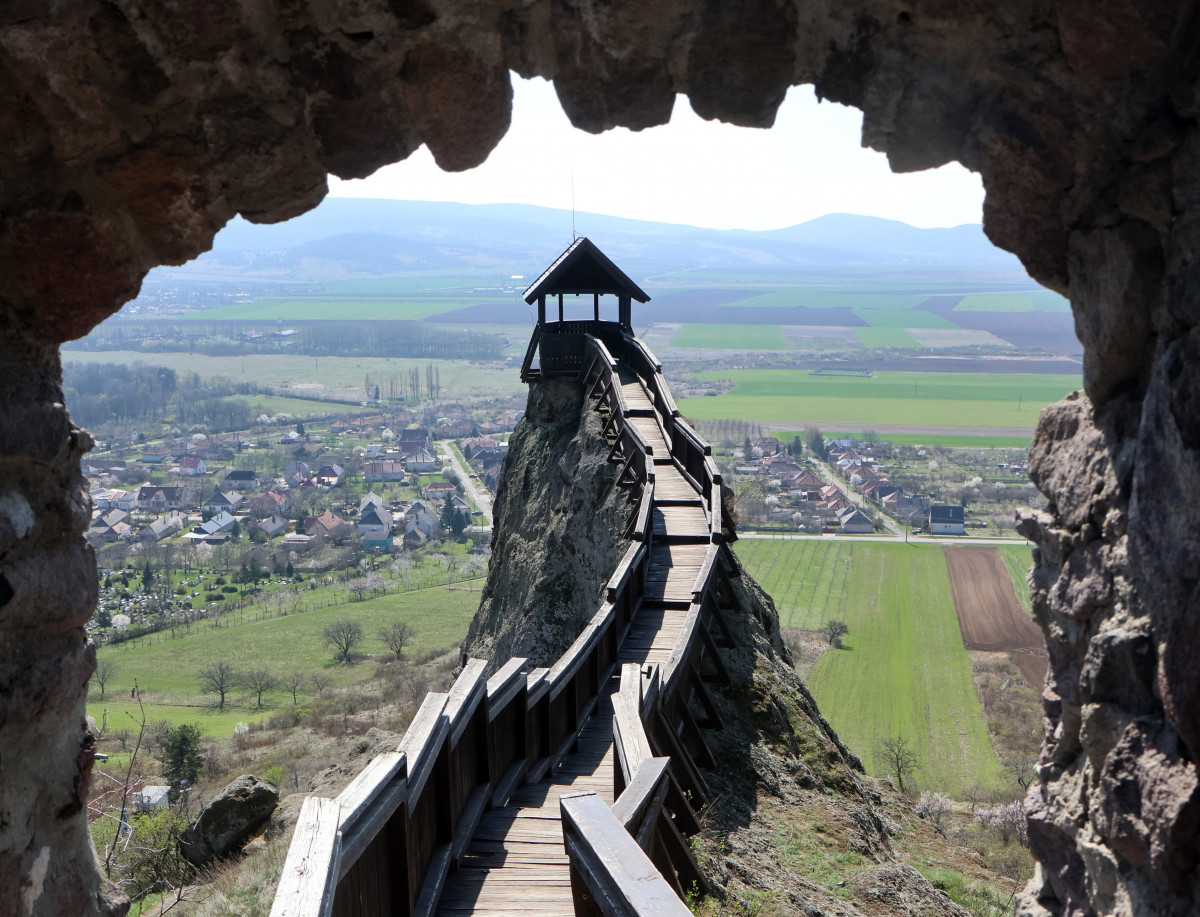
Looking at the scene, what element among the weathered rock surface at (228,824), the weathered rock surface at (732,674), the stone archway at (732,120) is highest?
the stone archway at (732,120)

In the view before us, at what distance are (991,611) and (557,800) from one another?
63.3m

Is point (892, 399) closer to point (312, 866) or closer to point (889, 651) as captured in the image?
point (889, 651)

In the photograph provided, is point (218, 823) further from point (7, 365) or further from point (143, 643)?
point (143, 643)

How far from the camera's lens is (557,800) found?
670 cm

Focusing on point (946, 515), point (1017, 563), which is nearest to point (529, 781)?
point (1017, 563)

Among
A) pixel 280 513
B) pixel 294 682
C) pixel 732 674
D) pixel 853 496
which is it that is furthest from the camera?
pixel 280 513

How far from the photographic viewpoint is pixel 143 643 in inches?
2672

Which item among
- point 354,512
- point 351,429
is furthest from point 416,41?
point 351,429

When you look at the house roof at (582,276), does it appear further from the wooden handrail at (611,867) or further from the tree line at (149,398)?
the tree line at (149,398)

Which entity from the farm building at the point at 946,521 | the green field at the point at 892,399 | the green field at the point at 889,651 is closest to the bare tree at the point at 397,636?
the green field at the point at 889,651

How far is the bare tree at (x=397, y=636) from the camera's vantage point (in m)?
58.2

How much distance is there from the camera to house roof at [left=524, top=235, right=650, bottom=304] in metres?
21.4

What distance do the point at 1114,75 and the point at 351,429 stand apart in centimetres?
16828

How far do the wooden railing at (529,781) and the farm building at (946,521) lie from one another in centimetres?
7897
